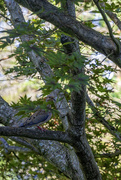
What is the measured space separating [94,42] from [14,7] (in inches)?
69.6

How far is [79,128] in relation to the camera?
217 cm

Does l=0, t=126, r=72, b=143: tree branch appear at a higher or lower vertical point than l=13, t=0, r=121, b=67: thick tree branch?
lower

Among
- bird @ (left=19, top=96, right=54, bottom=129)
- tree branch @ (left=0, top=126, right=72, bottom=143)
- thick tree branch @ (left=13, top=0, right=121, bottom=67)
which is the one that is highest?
thick tree branch @ (left=13, top=0, right=121, bottom=67)

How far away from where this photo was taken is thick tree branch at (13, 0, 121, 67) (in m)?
1.90

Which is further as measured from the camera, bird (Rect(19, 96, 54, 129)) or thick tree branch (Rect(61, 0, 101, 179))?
bird (Rect(19, 96, 54, 129))

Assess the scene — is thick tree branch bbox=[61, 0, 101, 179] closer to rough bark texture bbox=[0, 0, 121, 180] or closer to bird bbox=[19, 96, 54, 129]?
rough bark texture bbox=[0, 0, 121, 180]

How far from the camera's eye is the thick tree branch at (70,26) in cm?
190

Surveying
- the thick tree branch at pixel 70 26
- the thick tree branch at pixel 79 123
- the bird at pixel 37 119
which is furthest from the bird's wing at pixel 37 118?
the thick tree branch at pixel 70 26

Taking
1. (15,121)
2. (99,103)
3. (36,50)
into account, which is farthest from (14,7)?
(36,50)

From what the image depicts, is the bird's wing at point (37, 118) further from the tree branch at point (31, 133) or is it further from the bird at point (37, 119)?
the tree branch at point (31, 133)

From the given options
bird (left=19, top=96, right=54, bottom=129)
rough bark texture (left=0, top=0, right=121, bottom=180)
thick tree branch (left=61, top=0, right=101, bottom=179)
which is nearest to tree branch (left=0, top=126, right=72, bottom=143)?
rough bark texture (left=0, top=0, right=121, bottom=180)

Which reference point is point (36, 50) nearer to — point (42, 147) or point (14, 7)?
point (42, 147)

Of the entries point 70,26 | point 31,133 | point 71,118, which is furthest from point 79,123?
point 70,26

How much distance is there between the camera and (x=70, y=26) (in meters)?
1.92
